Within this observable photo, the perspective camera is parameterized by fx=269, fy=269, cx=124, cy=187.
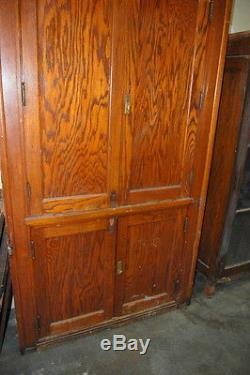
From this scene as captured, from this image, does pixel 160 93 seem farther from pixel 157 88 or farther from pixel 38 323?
pixel 38 323

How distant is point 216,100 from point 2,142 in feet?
3.64

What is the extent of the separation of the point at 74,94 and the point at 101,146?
0.27m

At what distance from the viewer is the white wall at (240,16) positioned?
2062mm

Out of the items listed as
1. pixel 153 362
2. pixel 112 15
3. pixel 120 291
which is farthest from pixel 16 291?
pixel 112 15

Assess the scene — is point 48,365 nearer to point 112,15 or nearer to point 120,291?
point 120,291

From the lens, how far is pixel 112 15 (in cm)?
114

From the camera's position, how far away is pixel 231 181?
1.79m

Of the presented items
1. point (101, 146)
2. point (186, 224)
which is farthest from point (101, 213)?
point (186, 224)

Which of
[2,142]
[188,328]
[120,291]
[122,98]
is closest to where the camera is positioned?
[2,142]

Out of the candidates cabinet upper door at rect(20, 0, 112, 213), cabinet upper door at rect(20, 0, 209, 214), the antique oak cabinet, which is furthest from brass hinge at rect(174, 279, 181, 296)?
cabinet upper door at rect(20, 0, 112, 213)

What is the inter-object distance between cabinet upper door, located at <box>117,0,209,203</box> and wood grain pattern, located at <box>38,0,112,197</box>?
0.11 metres

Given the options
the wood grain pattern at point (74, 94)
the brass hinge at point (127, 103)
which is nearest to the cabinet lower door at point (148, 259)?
the wood grain pattern at point (74, 94)

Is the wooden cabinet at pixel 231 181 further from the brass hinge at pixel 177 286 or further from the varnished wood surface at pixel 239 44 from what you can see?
the brass hinge at pixel 177 286

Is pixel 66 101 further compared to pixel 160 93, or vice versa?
pixel 160 93
